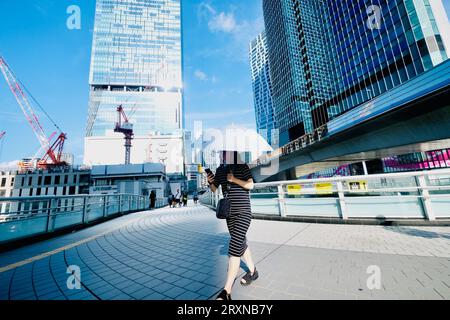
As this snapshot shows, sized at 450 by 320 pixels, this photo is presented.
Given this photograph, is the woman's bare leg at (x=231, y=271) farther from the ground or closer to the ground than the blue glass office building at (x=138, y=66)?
closer to the ground

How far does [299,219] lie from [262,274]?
4.05m

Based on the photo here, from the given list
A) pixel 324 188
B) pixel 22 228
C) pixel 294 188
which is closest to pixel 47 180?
pixel 22 228

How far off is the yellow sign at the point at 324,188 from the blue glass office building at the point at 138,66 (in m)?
81.6

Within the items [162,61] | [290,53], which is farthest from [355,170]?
[162,61]

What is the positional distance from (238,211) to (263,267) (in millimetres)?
1283

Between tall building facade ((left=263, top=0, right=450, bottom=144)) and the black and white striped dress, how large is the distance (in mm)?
25829

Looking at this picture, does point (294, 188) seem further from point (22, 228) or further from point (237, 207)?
point (22, 228)

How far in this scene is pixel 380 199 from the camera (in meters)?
4.88

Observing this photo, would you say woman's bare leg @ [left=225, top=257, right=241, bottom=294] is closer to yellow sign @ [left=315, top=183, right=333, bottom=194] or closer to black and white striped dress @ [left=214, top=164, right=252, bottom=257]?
black and white striped dress @ [left=214, top=164, right=252, bottom=257]

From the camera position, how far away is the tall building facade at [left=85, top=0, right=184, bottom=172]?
7156 centimetres

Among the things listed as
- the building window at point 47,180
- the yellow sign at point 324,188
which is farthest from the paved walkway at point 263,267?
the building window at point 47,180

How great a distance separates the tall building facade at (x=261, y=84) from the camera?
335 ft

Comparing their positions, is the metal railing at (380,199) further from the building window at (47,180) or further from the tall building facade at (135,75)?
the tall building facade at (135,75)
